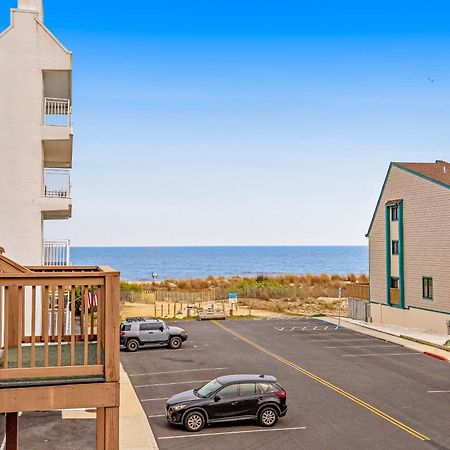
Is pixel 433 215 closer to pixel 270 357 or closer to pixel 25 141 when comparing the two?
pixel 270 357

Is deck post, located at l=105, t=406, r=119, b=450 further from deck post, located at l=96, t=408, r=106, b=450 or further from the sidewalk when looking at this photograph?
the sidewalk

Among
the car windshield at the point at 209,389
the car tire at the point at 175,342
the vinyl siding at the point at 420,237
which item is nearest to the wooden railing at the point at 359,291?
the vinyl siding at the point at 420,237

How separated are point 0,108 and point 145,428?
12614 millimetres

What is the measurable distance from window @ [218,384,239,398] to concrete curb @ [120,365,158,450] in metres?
2.53

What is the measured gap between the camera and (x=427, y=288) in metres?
40.8

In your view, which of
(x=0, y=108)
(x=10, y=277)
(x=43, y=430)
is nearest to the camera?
(x=10, y=277)

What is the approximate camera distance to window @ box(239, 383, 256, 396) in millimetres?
19328

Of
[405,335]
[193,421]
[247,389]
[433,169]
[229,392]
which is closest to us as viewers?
[193,421]

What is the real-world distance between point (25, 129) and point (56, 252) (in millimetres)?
5077

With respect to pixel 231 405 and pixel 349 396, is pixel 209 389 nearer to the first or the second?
Result: pixel 231 405

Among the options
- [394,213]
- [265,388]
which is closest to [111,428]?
[265,388]

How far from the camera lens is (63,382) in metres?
8.28

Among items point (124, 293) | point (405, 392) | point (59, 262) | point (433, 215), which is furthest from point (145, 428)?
point (124, 293)

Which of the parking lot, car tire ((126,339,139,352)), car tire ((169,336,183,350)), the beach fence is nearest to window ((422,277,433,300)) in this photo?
the parking lot
